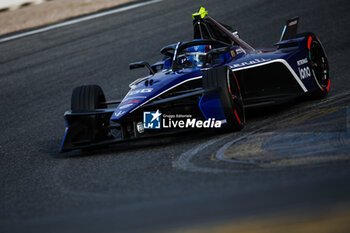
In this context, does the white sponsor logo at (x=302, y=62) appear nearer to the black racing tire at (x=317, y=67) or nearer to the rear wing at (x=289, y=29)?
the black racing tire at (x=317, y=67)

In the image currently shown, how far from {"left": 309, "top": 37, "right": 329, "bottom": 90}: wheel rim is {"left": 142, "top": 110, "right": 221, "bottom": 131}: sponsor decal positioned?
7.69ft

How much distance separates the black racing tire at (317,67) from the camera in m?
7.87

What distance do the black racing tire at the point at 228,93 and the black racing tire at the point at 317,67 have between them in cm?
160

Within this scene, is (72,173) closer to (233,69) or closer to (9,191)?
(9,191)

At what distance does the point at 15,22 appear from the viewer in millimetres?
17625

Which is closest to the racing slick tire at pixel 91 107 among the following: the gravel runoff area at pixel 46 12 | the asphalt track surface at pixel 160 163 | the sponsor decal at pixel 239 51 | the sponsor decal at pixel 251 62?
the asphalt track surface at pixel 160 163

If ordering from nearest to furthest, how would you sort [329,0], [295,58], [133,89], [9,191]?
1. [9,191]
2. [133,89]
3. [295,58]
4. [329,0]

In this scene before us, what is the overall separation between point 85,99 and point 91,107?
0.14 meters

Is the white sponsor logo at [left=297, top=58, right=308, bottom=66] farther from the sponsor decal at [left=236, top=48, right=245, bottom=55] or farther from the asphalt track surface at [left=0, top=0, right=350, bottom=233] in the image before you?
the sponsor decal at [left=236, top=48, right=245, bottom=55]

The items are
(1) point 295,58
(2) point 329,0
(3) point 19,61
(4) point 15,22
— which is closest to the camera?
(1) point 295,58

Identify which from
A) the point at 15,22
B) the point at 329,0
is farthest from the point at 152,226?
the point at 15,22

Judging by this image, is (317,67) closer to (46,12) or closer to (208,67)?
(208,67)

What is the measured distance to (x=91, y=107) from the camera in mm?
7129

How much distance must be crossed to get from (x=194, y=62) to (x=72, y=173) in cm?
264
